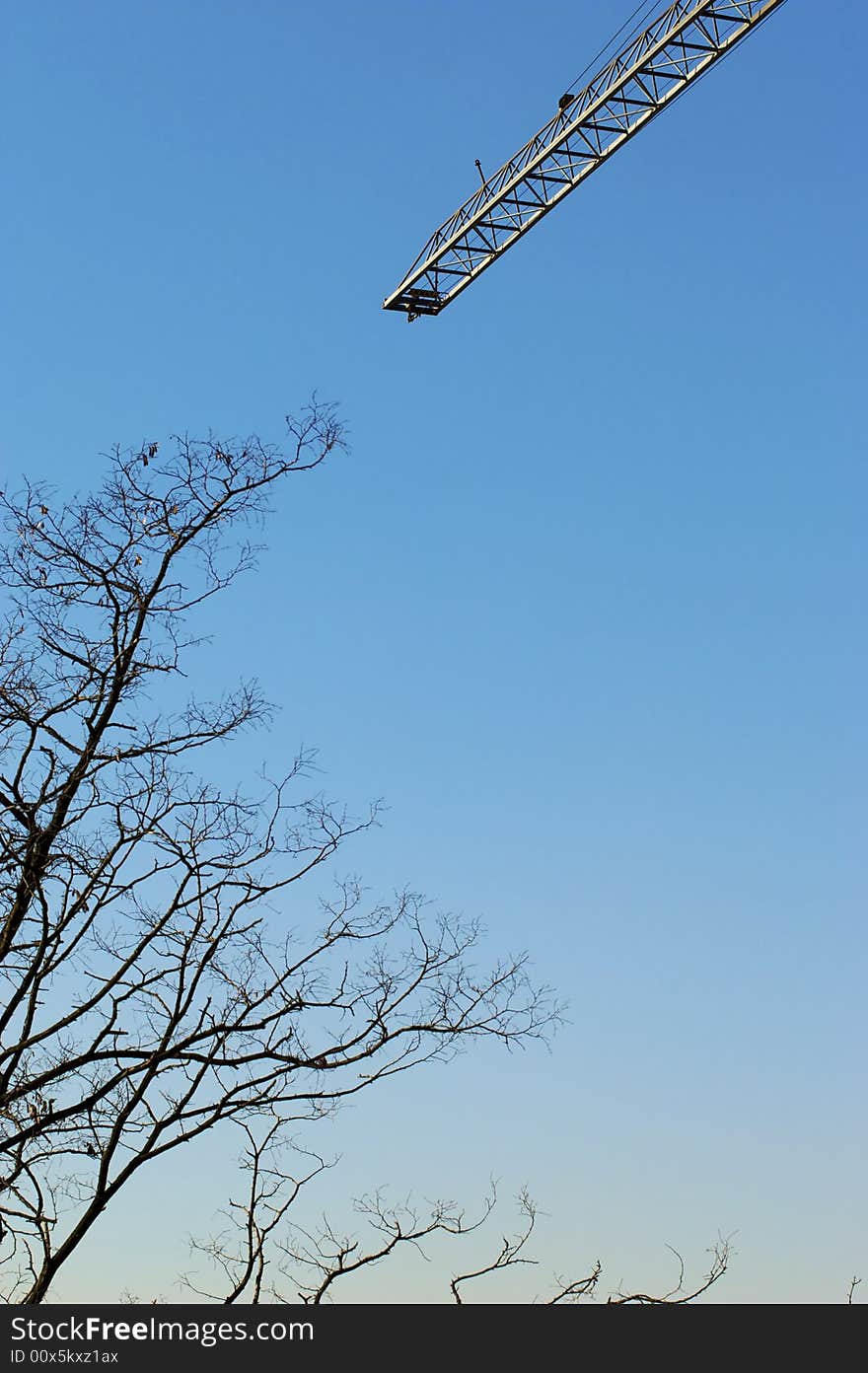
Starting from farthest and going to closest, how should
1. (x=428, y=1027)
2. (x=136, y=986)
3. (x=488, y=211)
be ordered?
1. (x=488, y=211)
2. (x=428, y=1027)
3. (x=136, y=986)

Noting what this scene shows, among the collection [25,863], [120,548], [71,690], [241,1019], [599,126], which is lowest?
[241,1019]

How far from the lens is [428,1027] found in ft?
54.7
